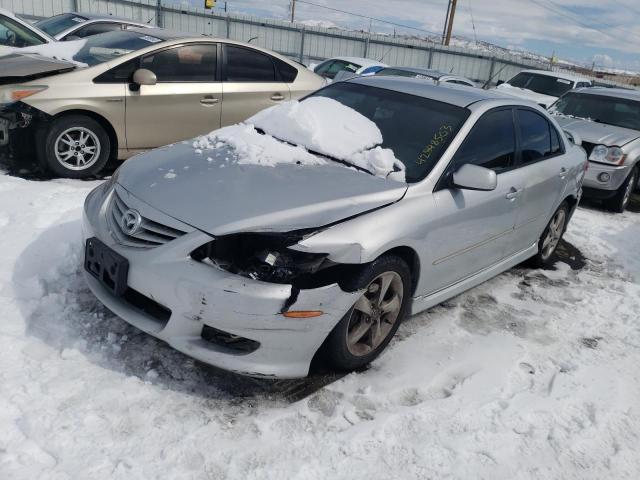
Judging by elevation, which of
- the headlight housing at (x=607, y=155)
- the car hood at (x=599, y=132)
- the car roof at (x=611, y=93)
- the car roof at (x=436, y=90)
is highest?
the car roof at (x=436, y=90)

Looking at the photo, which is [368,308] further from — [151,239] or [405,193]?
[151,239]

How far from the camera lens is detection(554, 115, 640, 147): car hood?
7941mm

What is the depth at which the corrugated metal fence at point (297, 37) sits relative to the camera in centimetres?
2136

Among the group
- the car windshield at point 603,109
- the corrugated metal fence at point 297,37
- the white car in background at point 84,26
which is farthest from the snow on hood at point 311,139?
the corrugated metal fence at point 297,37

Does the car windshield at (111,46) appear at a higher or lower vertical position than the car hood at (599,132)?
higher

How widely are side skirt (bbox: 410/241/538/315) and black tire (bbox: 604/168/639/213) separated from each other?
3.71 metres

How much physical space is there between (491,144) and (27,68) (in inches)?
177

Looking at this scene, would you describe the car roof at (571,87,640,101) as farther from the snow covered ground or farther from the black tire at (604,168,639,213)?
the snow covered ground

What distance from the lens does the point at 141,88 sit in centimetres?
608

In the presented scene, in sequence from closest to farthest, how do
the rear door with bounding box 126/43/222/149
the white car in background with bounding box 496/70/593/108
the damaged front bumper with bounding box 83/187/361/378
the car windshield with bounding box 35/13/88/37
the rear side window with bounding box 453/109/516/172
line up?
1. the damaged front bumper with bounding box 83/187/361/378
2. the rear side window with bounding box 453/109/516/172
3. the rear door with bounding box 126/43/222/149
4. the car windshield with bounding box 35/13/88/37
5. the white car in background with bounding box 496/70/593/108

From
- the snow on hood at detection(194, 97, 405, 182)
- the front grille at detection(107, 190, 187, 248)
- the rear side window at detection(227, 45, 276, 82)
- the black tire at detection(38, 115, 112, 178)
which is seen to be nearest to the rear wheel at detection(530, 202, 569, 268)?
the snow on hood at detection(194, 97, 405, 182)

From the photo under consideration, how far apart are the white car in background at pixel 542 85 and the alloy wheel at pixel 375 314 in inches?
439

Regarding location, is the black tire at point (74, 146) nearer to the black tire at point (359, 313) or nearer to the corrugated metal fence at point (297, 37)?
the black tire at point (359, 313)

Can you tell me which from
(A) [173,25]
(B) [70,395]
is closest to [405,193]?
(B) [70,395]
